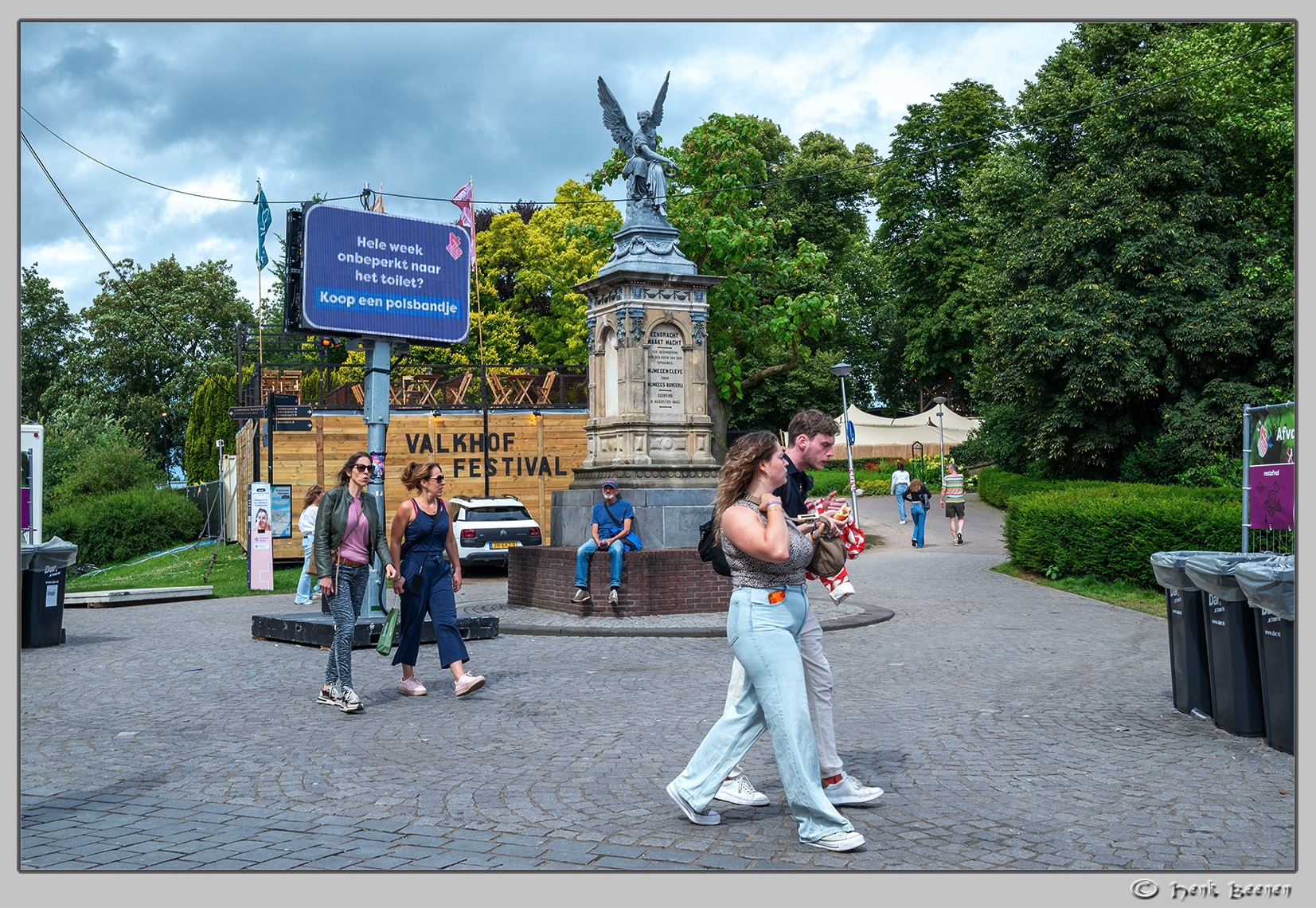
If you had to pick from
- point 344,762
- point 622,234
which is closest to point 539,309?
point 622,234

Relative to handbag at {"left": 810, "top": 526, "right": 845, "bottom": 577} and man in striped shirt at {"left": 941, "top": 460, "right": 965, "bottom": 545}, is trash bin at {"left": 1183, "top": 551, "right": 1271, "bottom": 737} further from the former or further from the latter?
man in striped shirt at {"left": 941, "top": 460, "right": 965, "bottom": 545}

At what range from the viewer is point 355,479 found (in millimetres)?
8883

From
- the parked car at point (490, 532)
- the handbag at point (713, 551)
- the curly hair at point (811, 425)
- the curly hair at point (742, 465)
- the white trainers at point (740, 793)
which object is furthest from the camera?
the parked car at point (490, 532)

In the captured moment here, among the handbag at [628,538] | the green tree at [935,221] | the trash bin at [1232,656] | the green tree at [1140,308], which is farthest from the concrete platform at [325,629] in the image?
the green tree at [935,221]

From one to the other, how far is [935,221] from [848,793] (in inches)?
1764

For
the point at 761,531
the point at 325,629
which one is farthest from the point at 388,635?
the point at 761,531

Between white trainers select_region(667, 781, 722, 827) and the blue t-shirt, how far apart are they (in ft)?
28.7

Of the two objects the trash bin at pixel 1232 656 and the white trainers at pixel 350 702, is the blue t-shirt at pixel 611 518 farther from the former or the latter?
the trash bin at pixel 1232 656

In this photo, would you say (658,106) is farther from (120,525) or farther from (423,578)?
(120,525)

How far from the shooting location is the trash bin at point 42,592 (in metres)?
12.7

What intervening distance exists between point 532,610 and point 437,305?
4272mm

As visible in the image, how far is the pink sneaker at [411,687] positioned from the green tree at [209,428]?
154 ft

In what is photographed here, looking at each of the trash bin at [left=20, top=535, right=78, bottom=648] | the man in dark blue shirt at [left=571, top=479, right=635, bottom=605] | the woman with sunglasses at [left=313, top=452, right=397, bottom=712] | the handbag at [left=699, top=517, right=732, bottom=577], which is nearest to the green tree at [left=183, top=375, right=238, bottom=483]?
the trash bin at [left=20, top=535, right=78, bottom=648]

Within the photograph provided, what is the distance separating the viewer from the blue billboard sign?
12469mm
